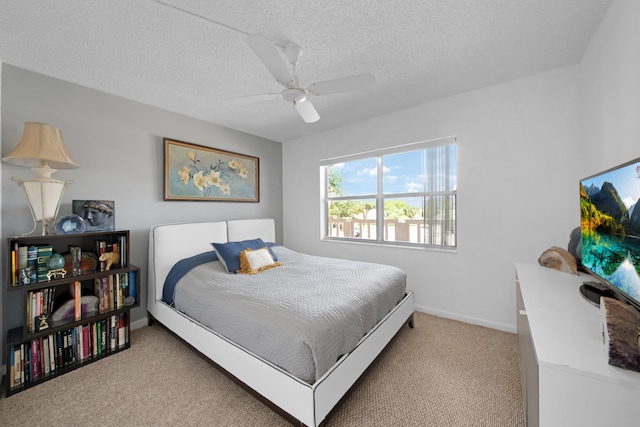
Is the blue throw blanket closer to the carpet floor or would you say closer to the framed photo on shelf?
the carpet floor

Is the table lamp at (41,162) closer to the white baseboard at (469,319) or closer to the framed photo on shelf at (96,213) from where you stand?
the framed photo on shelf at (96,213)

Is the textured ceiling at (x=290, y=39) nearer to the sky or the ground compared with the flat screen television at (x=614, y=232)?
nearer to the sky

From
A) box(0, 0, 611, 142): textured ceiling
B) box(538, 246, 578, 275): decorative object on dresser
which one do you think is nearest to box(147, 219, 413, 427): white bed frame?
box(538, 246, 578, 275): decorative object on dresser

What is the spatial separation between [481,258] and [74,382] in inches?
147

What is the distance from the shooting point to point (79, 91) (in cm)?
229

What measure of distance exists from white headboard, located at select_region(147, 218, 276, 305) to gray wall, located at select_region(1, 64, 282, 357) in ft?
0.75

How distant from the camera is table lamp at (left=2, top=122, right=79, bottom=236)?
1.79 m

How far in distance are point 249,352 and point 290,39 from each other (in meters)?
2.16

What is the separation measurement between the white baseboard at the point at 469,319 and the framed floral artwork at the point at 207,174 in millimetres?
2878

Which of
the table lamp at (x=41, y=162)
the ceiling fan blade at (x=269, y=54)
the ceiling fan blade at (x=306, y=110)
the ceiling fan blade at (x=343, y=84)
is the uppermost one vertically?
the ceiling fan blade at (x=269, y=54)

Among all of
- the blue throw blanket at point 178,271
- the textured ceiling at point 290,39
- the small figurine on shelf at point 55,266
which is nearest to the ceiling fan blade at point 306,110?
the textured ceiling at point 290,39

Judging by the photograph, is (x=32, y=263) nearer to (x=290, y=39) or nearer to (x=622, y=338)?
(x=290, y=39)

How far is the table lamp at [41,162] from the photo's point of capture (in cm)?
179

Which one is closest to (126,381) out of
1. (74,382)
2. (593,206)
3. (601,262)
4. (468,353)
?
(74,382)
